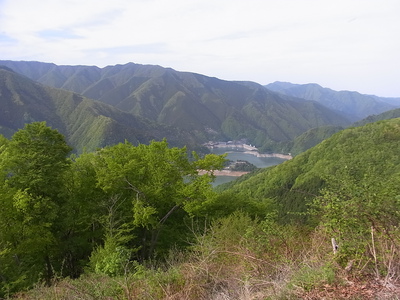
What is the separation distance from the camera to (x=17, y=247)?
41.3 ft

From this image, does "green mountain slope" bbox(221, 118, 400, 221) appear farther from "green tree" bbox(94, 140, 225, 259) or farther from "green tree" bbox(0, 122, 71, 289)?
"green tree" bbox(0, 122, 71, 289)

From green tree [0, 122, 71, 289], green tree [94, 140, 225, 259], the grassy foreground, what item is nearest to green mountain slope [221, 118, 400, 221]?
green tree [94, 140, 225, 259]

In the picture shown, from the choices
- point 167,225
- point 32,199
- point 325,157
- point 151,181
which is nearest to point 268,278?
point 151,181

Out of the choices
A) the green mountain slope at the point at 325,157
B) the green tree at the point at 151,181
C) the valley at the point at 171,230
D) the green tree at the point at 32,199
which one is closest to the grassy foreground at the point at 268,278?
the valley at the point at 171,230


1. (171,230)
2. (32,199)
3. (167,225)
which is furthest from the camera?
(167,225)

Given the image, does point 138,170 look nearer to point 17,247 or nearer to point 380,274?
point 17,247

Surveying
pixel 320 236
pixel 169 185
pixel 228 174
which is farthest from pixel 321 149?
pixel 320 236

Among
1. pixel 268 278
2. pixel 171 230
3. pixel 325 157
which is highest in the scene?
pixel 268 278

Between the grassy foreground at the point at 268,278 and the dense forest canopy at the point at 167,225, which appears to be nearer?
the grassy foreground at the point at 268,278

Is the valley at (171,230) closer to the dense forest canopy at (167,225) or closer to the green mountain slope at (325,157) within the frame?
the dense forest canopy at (167,225)

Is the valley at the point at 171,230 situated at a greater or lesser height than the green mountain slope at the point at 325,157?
greater

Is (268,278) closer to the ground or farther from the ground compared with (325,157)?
farther from the ground

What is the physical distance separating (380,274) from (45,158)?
13.4m

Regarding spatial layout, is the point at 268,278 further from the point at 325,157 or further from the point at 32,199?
the point at 325,157
